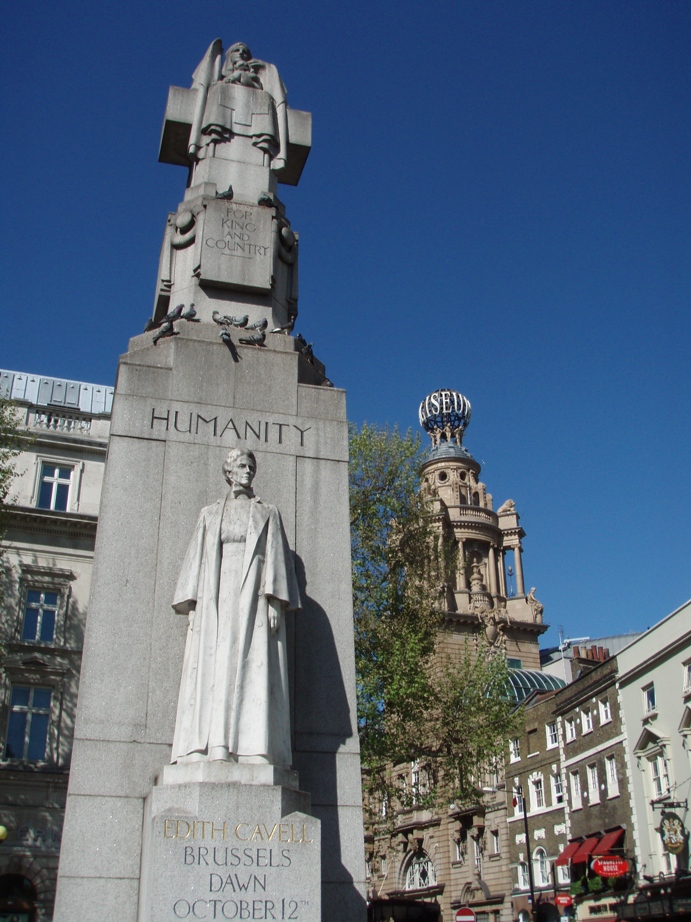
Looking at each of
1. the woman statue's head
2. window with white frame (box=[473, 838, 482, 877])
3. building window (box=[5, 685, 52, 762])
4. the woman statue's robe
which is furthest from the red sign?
the woman statue's head

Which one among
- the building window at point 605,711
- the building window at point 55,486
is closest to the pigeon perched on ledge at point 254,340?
the building window at point 55,486

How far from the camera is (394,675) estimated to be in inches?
1086

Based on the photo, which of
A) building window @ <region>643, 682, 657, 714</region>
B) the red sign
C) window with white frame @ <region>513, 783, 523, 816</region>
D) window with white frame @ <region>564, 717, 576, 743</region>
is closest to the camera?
the red sign

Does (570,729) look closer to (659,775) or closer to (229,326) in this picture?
(659,775)

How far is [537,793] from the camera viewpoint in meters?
57.6

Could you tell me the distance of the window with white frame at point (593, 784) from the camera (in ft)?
158

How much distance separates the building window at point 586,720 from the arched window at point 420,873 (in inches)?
987

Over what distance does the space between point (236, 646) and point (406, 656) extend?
19721 mm

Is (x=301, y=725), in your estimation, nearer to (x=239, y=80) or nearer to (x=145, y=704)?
(x=145, y=704)

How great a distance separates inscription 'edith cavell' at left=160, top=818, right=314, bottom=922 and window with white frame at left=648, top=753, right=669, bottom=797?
3709cm

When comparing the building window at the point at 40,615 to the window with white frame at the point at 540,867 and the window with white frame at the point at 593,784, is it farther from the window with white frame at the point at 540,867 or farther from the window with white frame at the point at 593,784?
the window with white frame at the point at 540,867

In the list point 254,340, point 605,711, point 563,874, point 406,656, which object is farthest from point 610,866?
point 254,340

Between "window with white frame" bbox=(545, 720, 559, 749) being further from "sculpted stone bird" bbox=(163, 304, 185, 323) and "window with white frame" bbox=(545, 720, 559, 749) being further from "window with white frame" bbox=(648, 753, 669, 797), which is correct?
"sculpted stone bird" bbox=(163, 304, 185, 323)

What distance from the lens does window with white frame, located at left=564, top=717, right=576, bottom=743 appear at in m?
52.9
